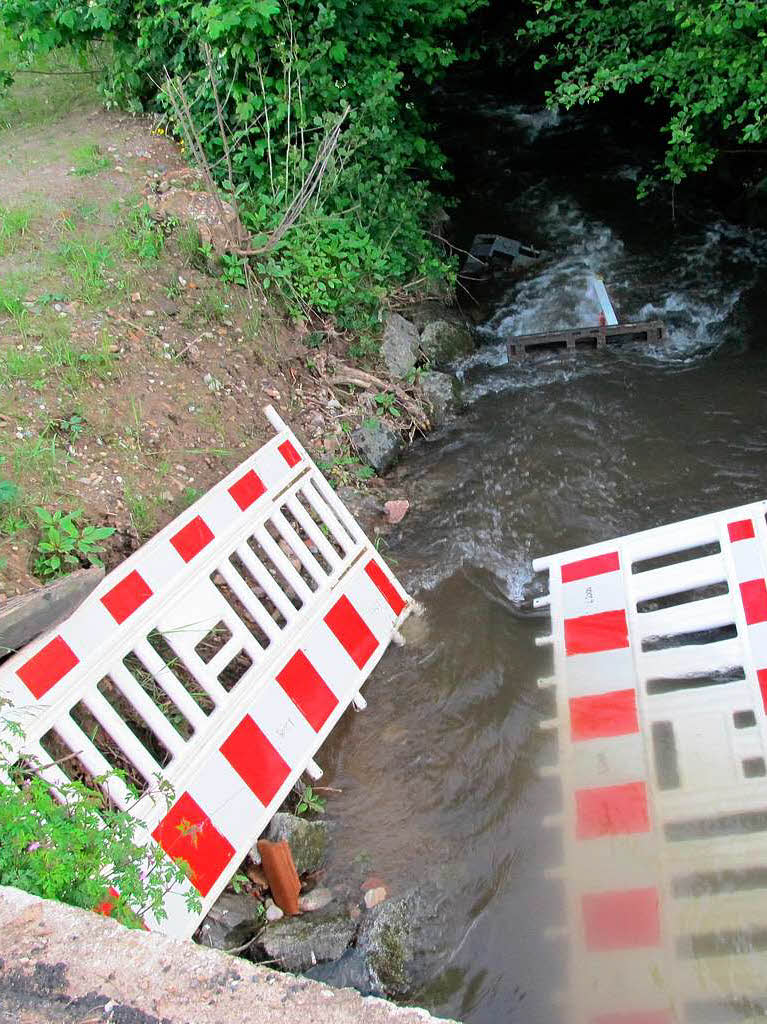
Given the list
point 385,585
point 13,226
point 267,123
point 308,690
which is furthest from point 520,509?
point 13,226

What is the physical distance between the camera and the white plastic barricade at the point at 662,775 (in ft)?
10.0

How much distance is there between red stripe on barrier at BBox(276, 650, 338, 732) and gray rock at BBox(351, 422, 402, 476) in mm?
2367

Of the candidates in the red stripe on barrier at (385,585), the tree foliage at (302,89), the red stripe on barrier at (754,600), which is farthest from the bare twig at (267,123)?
the red stripe on barrier at (754,600)

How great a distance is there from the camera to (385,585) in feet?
15.7

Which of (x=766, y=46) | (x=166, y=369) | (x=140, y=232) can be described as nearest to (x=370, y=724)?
(x=166, y=369)

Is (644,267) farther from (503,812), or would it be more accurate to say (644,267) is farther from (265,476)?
(503,812)

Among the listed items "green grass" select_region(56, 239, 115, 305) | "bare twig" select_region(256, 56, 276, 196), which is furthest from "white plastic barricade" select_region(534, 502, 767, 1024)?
"bare twig" select_region(256, 56, 276, 196)

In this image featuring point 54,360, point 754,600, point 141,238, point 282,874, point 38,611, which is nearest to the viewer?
point 38,611

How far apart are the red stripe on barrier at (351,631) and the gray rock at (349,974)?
4.64ft

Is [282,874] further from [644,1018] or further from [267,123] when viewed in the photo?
[267,123]

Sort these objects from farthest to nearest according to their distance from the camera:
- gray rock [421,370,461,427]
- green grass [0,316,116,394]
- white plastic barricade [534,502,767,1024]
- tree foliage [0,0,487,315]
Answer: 1. gray rock [421,370,461,427]
2. tree foliage [0,0,487,315]
3. green grass [0,316,116,394]
4. white plastic barricade [534,502,767,1024]

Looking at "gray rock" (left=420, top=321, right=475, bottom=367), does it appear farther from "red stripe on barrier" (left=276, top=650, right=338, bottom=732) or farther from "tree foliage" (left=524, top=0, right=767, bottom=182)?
"red stripe on barrier" (left=276, top=650, right=338, bottom=732)

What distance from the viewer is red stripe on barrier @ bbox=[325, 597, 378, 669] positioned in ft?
14.2

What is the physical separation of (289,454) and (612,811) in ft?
7.70
